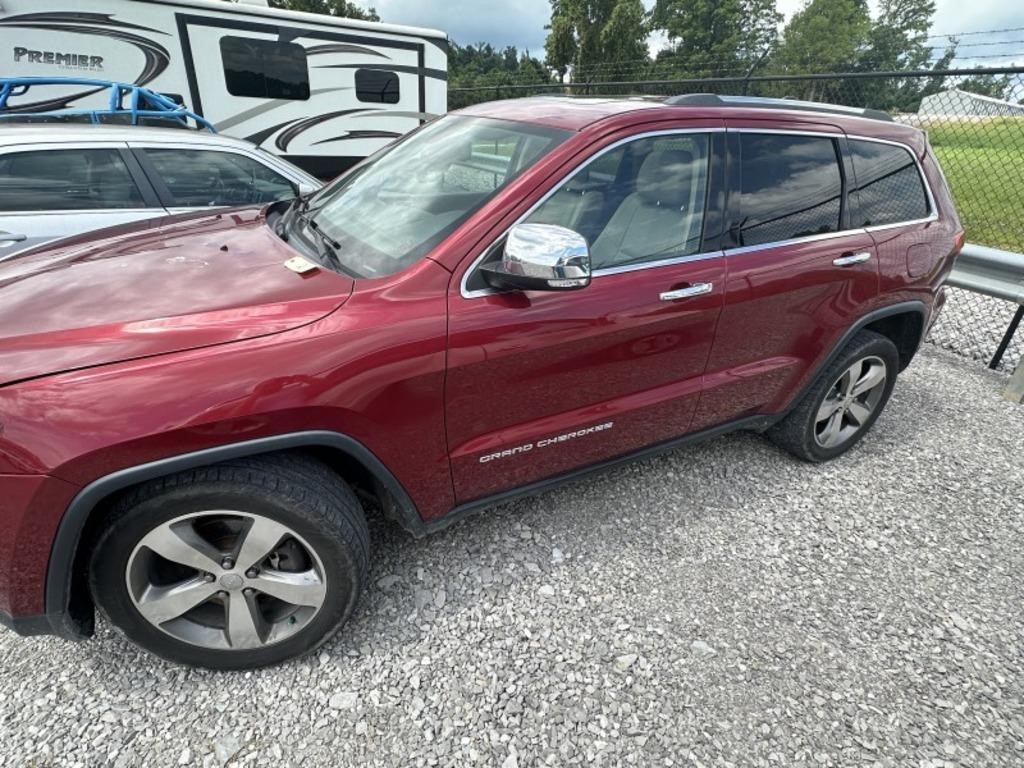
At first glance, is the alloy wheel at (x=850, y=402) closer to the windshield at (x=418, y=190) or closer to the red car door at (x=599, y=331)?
the red car door at (x=599, y=331)

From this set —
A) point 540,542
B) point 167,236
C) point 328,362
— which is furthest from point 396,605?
point 167,236

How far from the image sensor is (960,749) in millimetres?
1835

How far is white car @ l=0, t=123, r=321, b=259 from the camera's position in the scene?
3.45m

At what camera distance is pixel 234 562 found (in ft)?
5.77

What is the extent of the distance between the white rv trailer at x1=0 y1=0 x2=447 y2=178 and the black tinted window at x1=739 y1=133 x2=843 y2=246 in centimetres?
794

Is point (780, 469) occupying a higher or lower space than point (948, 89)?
lower

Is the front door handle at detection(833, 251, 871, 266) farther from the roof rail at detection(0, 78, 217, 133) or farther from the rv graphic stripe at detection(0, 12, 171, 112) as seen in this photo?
the rv graphic stripe at detection(0, 12, 171, 112)

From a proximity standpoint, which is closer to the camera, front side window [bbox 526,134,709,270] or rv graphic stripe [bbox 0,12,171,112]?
front side window [bbox 526,134,709,270]

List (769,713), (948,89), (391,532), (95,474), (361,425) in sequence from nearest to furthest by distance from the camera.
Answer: (95,474) → (361,425) → (769,713) → (391,532) → (948,89)

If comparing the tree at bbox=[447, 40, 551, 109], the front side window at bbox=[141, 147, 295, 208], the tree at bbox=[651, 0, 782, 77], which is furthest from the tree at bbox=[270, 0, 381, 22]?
the front side window at bbox=[141, 147, 295, 208]

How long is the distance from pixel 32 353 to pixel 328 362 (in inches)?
29.0

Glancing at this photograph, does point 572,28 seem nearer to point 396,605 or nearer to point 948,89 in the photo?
point 948,89

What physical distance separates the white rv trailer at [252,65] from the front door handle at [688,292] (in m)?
8.08

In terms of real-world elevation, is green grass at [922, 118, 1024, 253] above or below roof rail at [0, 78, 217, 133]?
below
